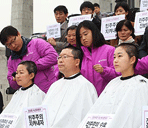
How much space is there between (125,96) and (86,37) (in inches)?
48.3

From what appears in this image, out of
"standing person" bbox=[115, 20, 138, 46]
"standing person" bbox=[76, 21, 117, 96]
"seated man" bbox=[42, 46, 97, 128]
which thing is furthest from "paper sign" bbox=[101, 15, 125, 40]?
"seated man" bbox=[42, 46, 97, 128]

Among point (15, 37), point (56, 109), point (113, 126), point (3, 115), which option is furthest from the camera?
point (15, 37)

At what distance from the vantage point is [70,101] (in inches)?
160

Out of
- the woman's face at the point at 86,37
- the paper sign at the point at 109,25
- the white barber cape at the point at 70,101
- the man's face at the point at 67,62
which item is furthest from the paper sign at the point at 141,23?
the white barber cape at the point at 70,101

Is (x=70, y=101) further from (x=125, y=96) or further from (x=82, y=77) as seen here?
(x=125, y=96)

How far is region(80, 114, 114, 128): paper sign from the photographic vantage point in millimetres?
3308

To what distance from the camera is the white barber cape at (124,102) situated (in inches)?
129

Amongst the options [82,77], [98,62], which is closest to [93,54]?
[98,62]

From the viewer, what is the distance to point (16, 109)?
15.8 ft

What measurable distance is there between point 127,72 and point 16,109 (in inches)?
75.0

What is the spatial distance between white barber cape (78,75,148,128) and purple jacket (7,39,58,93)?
149 centimetres

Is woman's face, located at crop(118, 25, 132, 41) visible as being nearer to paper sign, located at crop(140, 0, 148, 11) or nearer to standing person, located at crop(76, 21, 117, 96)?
standing person, located at crop(76, 21, 117, 96)

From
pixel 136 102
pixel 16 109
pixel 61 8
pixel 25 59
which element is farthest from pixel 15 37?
pixel 136 102

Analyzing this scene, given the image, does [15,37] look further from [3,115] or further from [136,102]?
[136,102]
